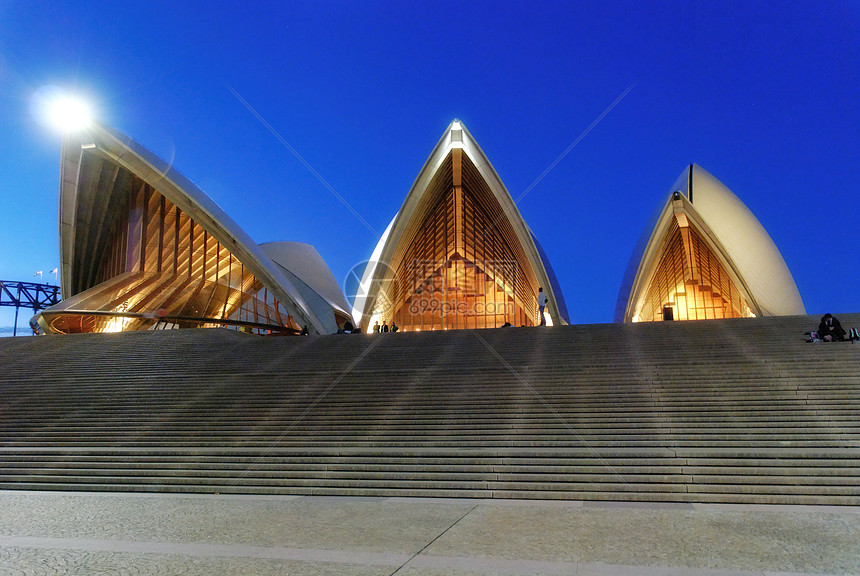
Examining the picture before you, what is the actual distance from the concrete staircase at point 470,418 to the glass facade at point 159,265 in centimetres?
755

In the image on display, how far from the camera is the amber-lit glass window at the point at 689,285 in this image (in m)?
24.0

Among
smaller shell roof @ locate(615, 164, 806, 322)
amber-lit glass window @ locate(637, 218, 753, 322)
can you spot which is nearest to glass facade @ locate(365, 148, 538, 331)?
smaller shell roof @ locate(615, 164, 806, 322)

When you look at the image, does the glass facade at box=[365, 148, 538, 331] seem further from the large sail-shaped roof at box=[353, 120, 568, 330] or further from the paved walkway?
the paved walkway

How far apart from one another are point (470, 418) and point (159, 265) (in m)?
17.2

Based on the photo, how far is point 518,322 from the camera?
2934cm

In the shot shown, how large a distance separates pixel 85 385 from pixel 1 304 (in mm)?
31085

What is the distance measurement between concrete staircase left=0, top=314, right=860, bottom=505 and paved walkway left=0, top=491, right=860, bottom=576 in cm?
62

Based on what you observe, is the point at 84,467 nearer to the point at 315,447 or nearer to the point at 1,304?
the point at 315,447

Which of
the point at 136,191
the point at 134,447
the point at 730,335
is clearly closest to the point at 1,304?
the point at 136,191

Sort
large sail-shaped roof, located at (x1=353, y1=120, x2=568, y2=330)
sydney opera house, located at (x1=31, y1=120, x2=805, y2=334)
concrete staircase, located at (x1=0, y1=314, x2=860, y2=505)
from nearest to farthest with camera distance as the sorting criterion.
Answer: concrete staircase, located at (x1=0, y1=314, x2=860, y2=505) → sydney opera house, located at (x1=31, y1=120, x2=805, y2=334) → large sail-shaped roof, located at (x1=353, y1=120, x2=568, y2=330)

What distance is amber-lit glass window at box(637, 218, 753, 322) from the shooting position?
2397 cm

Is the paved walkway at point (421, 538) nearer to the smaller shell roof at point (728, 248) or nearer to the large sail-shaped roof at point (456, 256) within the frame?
the large sail-shaped roof at point (456, 256)

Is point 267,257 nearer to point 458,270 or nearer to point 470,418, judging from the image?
point 458,270

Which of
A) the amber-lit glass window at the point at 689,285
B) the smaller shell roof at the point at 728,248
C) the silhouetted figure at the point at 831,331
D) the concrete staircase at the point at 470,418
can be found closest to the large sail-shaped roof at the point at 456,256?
the smaller shell roof at the point at 728,248
